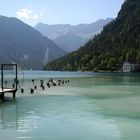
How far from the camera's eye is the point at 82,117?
128ft

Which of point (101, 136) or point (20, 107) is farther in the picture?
point (20, 107)

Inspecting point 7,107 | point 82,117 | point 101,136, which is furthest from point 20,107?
point 101,136

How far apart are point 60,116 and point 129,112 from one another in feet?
25.7

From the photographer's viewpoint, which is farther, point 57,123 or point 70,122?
point 70,122

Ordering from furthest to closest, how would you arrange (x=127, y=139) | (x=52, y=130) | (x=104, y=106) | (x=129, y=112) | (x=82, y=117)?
1. (x=104, y=106)
2. (x=129, y=112)
3. (x=82, y=117)
4. (x=52, y=130)
5. (x=127, y=139)

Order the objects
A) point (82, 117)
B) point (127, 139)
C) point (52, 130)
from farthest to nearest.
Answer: point (82, 117) < point (52, 130) < point (127, 139)

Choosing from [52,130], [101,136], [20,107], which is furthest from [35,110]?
[101,136]

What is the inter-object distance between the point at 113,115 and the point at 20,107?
13883 mm

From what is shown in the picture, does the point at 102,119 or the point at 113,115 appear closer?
the point at 102,119

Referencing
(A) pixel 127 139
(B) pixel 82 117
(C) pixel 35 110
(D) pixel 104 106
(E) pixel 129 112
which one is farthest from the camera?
(D) pixel 104 106

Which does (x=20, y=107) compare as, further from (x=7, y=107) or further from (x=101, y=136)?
(x=101, y=136)

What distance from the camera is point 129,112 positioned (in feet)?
139

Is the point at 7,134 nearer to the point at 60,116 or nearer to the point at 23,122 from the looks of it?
the point at 23,122

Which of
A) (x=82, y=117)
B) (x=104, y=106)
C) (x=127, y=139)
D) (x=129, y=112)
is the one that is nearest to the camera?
(x=127, y=139)
